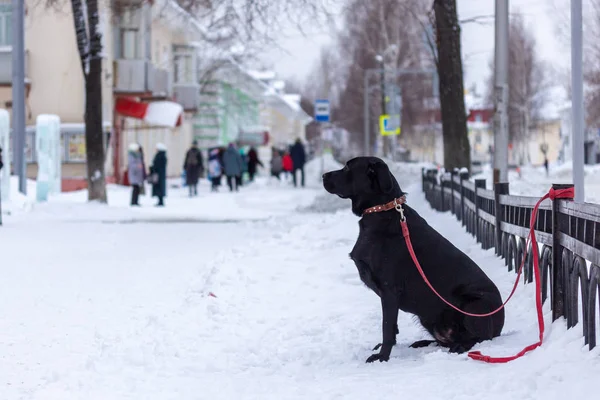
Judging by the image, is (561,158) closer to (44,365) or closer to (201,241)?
(201,241)

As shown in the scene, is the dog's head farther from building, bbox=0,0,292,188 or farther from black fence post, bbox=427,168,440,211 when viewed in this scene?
building, bbox=0,0,292,188

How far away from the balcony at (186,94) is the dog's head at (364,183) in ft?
132

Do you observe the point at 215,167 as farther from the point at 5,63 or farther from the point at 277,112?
the point at 277,112

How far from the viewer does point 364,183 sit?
19.8ft

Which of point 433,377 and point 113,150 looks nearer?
point 433,377

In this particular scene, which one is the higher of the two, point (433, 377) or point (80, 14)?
point (80, 14)

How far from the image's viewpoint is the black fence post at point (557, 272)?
579cm

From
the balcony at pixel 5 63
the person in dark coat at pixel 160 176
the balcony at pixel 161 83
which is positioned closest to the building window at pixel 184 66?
the balcony at pixel 161 83

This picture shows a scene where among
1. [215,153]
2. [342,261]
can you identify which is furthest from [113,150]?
[342,261]

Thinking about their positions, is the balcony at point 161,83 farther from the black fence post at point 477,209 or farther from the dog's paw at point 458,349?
the dog's paw at point 458,349

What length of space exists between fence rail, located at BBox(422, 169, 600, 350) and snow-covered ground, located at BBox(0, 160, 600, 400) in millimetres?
151

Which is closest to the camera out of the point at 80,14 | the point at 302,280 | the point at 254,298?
the point at 254,298

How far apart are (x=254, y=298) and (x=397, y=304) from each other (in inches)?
133

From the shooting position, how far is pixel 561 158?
8512 cm
